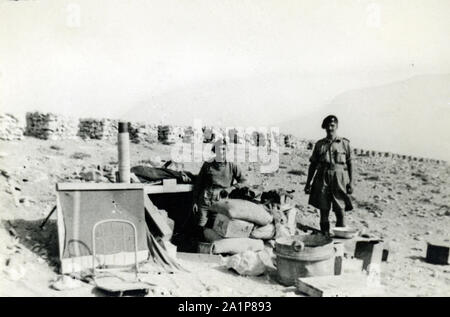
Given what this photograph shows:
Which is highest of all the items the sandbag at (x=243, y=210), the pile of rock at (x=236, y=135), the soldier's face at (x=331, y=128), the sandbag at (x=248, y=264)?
the pile of rock at (x=236, y=135)

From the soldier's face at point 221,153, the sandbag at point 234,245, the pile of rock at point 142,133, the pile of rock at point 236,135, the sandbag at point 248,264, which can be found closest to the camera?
the sandbag at point 248,264

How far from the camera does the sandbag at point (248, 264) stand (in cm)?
559

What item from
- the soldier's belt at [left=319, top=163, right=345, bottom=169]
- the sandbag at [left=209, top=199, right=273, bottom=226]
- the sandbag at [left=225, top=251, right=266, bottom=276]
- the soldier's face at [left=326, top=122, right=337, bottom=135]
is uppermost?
the soldier's face at [left=326, top=122, right=337, bottom=135]

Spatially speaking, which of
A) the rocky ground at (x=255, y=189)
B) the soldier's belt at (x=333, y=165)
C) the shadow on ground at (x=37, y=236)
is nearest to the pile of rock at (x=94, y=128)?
the rocky ground at (x=255, y=189)

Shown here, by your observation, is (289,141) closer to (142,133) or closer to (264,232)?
(142,133)

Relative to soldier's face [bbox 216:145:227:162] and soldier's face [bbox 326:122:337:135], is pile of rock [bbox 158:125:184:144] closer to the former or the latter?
soldier's face [bbox 216:145:227:162]

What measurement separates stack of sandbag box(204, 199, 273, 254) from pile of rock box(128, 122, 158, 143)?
36.2 feet

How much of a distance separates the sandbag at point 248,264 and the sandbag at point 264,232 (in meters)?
0.94

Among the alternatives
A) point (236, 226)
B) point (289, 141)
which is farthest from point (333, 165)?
point (289, 141)

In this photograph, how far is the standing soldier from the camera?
652 cm

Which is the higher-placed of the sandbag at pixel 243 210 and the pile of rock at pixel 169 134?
the pile of rock at pixel 169 134

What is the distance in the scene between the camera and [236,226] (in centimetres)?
643

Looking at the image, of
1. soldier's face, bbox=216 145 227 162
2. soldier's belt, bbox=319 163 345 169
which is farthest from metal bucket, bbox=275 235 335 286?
soldier's face, bbox=216 145 227 162

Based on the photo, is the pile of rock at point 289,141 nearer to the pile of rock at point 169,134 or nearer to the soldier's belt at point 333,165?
the pile of rock at point 169,134
